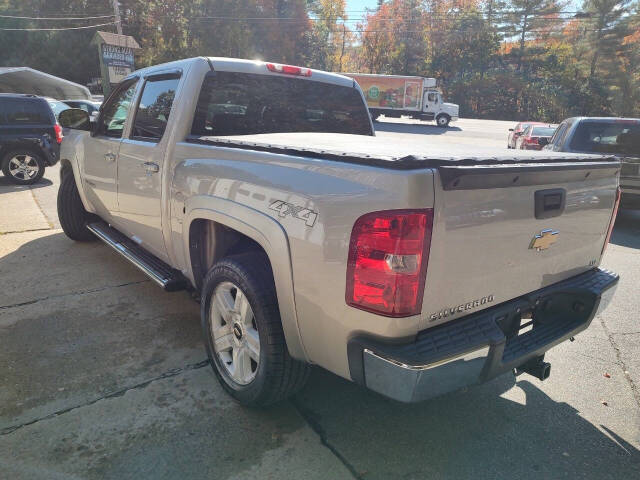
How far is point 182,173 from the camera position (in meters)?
2.96

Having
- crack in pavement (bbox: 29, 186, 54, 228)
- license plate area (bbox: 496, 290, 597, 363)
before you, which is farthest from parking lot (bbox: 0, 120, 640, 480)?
crack in pavement (bbox: 29, 186, 54, 228)

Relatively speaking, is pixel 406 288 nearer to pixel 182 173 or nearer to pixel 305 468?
pixel 305 468

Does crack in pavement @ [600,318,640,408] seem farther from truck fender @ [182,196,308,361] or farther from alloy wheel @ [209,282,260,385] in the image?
alloy wheel @ [209,282,260,385]

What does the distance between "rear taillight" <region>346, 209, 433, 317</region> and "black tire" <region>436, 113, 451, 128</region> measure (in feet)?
115

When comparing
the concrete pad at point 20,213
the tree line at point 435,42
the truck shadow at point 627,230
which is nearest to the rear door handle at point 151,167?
the concrete pad at point 20,213

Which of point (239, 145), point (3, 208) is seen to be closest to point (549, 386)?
point (239, 145)

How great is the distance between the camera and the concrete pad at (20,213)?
6.49m

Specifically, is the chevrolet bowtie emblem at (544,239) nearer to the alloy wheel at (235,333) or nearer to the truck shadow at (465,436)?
the truck shadow at (465,436)

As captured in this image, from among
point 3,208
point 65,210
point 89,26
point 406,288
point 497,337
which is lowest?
point 3,208

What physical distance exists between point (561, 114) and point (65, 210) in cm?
4717

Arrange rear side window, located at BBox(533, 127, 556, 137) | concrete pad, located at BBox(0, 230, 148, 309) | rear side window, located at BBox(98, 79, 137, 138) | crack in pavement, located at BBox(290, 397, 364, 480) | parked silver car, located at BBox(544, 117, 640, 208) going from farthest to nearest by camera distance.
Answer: rear side window, located at BBox(533, 127, 556, 137) → parked silver car, located at BBox(544, 117, 640, 208) → concrete pad, located at BBox(0, 230, 148, 309) → rear side window, located at BBox(98, 79, 137, 138) → crack in pavement, located at BBox(290, 397, 364, 480)

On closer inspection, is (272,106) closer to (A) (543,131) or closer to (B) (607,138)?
(B) (607,138)

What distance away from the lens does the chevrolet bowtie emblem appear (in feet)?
7.18

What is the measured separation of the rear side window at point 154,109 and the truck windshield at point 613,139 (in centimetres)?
665
